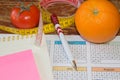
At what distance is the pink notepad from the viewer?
70 centimetres

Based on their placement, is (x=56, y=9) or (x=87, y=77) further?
(x=56, y=9)

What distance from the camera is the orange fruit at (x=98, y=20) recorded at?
680 mm

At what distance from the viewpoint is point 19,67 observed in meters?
0.72

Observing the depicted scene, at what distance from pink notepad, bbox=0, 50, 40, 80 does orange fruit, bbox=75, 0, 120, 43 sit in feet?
0.57

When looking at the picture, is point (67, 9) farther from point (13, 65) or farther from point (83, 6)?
point (13, 65)

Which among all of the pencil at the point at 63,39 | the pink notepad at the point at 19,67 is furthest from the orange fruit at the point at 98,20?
the pink notepad at the point at 19,67

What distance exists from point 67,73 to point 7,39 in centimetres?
22

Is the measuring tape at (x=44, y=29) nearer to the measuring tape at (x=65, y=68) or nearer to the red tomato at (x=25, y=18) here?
the red tomato at (x=25, y=18)

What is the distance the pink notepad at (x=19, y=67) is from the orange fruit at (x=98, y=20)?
0.17 m

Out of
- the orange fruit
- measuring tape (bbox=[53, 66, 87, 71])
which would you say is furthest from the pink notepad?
the orange fruit

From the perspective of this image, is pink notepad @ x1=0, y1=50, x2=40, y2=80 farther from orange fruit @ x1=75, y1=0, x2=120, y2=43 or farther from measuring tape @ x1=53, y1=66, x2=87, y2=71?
orange fruit @ x1=75, y1=0, x2=120, y2=43

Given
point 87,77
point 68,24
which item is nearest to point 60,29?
point 68,24

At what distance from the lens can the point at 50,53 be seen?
745mm

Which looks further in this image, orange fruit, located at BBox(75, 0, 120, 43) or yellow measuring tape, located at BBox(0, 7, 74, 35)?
yellow measuring tape, located at BBox(0, 7, 74, 35)
